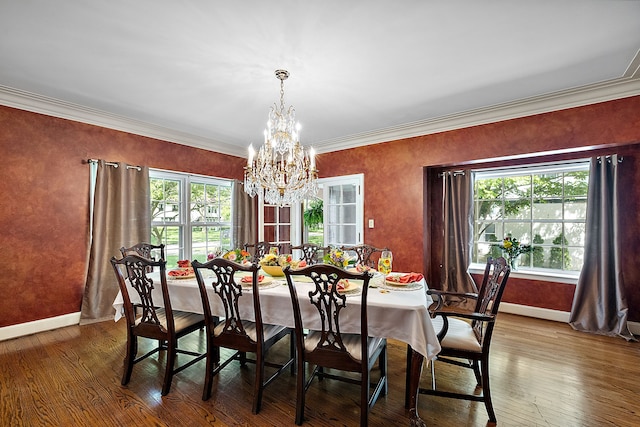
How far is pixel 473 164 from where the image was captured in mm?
4117

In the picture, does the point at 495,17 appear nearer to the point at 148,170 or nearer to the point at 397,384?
the point at 397,384

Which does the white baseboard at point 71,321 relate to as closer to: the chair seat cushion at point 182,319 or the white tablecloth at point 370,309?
the chair seat cushion at point 182,319

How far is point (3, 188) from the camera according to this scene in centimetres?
307

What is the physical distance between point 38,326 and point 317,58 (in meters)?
4.02

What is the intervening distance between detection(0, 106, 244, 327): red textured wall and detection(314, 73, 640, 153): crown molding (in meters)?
3.40

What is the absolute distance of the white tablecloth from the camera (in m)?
1.81

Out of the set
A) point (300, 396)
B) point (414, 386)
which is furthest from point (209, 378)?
point (414, 386)

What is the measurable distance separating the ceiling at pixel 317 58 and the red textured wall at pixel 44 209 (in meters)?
0.21

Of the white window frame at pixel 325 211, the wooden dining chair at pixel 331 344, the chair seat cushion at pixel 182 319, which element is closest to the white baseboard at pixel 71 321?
the chair seat cushion at pixel 182 319

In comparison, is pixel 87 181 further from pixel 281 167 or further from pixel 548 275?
pixel 548 275

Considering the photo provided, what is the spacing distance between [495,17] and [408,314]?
198 centimetres

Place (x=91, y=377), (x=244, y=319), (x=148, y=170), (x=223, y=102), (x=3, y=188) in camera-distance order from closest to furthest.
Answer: (x=244, y=319), (x=91, y=377), (x=3, y=188), (x=223, y=102), (x=148, y=170)

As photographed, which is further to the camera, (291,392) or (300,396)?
(291,392)

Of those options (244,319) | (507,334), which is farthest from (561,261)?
(244,319)
